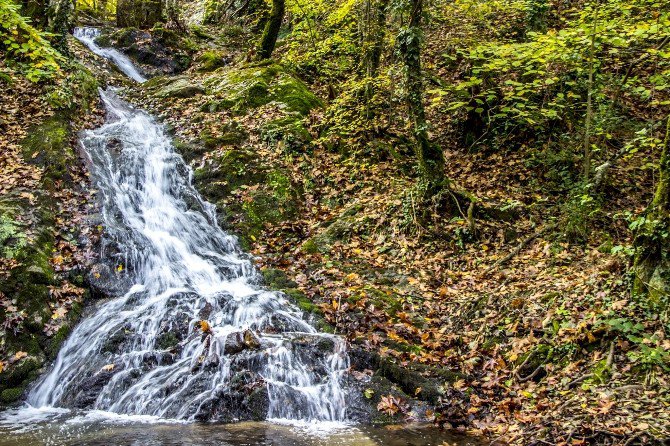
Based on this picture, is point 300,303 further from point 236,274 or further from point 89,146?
point 89,146

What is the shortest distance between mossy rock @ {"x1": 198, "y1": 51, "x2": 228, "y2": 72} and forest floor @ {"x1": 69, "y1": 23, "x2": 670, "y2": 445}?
3583 mm

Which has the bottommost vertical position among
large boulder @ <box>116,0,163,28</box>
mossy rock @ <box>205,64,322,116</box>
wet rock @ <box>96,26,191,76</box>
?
mossy rock @ <box>205,64,322,116</box>

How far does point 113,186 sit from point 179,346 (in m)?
4.83

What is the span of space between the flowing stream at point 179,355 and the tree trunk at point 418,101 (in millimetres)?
4017

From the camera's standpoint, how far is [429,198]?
9.48 meters

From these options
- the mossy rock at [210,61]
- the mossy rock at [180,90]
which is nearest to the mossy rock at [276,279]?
the mossy rock at [180,90]

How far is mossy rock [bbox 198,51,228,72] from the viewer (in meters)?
16.6

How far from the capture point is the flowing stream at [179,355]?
535 cm

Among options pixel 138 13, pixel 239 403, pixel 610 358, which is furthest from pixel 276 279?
pixel 138 13

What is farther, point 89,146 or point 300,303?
point 89,146

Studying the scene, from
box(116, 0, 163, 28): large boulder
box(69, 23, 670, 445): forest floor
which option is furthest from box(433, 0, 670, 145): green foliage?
box(116, 0, 163, 28): large boulder

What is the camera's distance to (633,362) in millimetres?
5109

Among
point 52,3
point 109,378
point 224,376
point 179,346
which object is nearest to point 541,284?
point 224,376

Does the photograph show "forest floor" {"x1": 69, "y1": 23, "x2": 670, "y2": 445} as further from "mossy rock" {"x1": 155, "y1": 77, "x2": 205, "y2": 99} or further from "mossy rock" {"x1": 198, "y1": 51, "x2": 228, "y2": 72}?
"mossy rock" {"x1": 198, "y1": 51, "x2": 228, "y2": 72}
